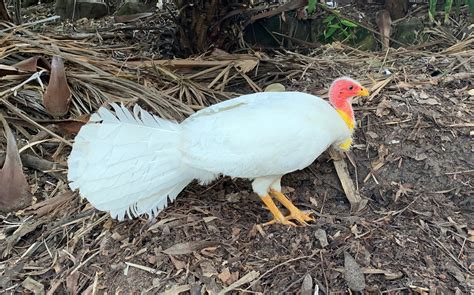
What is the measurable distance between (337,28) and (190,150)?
202 cm

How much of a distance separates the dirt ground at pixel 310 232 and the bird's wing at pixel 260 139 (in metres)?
0.27

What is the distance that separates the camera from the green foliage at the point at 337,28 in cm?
374

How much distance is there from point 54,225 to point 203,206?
63 cm

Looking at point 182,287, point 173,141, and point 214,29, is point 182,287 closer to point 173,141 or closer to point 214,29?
point 173,141

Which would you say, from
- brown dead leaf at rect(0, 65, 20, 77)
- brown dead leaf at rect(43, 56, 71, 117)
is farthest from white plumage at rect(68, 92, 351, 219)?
brown dead leaf at rect(0, 65, 20, 77)

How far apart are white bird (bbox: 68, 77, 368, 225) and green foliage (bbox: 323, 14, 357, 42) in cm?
165

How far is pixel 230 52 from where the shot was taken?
3518mm

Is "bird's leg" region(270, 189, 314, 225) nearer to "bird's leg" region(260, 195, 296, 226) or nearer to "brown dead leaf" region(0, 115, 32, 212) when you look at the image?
"bird's leg" region(260, 195, 296, 226)

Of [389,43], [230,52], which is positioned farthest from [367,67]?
[230,52]

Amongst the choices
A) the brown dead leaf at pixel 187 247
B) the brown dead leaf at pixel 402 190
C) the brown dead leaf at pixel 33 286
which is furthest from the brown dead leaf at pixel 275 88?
the brown dead leaf at pixel 33 286

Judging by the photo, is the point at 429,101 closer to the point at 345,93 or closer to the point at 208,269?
the point at 345,93

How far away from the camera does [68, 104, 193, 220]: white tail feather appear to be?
2.07m

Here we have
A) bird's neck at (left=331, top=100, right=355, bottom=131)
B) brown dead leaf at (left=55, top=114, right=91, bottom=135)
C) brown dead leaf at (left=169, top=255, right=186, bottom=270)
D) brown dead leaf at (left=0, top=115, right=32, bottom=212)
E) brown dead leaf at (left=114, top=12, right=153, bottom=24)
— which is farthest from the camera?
brown dead leaf at (left=114, top=12, right=153, bottom=24)

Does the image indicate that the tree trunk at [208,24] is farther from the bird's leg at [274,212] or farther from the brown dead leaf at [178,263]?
the brown dead leaf at [178,263]
